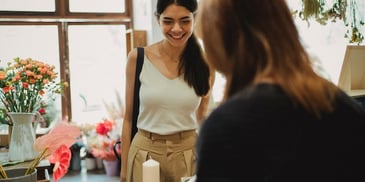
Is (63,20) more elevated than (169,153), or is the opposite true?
(63,20)

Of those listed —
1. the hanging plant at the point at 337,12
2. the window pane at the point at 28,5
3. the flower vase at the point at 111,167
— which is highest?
Answer: the window pane at the point at 28,5

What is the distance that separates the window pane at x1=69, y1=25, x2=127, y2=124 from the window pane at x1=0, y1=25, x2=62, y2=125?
159 millimetres

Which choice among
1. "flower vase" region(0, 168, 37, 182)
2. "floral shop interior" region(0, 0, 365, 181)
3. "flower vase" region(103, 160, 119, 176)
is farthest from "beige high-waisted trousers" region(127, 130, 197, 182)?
"flower vase" region(103, 160, 119, 176)

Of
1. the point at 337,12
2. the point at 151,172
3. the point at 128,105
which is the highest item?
the point at 337,12

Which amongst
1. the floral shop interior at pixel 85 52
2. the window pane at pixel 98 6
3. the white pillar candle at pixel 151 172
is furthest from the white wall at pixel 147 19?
the white pillar candle at pixel 151 172

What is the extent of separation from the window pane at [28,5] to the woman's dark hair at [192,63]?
2.54 m

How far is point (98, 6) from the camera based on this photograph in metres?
4.00

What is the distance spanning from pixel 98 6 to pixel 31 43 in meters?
0.74

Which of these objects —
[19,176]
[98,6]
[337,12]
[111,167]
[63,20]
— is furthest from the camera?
[98,6]

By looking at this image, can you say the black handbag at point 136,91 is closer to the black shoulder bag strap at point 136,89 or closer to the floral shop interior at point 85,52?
the black shoulder bag strap at point 136,89

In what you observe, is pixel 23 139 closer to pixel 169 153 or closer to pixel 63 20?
pixel 169 153

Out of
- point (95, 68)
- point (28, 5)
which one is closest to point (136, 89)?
point (95, 68)

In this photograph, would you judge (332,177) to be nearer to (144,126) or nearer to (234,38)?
(234,38)

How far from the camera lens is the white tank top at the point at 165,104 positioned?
5.09 ft
